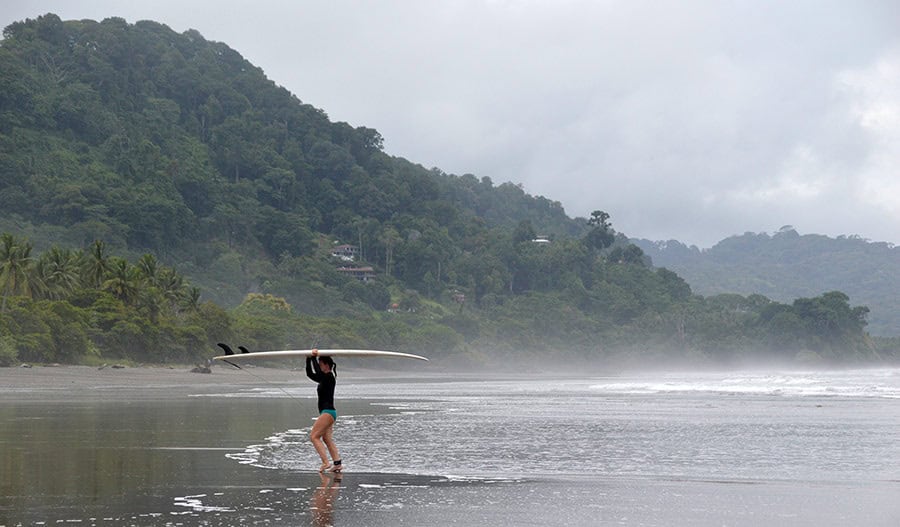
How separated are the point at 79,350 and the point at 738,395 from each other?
36.0 meters

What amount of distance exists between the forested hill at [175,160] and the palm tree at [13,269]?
5401 centimetres

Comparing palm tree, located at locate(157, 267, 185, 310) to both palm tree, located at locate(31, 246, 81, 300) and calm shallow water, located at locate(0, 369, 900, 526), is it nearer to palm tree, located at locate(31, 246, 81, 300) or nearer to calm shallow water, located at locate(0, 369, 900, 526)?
palm tree, located at locate(31, 246, 81, 300)

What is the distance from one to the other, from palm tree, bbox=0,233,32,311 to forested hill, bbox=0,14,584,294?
54.0 metres

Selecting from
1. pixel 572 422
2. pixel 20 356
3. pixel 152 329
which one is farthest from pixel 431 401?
pixel 152 329

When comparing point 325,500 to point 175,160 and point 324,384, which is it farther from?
point 175,160

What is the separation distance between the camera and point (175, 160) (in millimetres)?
147375

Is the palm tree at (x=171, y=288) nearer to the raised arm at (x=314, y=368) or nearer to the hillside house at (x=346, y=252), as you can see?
the raised arm at (x=314, y=368)

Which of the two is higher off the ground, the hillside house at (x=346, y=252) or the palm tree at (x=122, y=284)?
the hillside house at (x=346, y=252)

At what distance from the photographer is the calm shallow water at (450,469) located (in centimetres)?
1086

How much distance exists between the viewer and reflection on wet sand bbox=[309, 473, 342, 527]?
411 inches

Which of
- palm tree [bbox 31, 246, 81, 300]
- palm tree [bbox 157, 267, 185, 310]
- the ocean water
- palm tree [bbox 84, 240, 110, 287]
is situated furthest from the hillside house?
the ocean water

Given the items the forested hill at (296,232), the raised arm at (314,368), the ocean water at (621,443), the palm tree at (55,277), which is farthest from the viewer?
the forested hill at (296,232)

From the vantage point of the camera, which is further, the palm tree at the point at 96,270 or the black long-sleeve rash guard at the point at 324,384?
the palm tree at the point at 96,270

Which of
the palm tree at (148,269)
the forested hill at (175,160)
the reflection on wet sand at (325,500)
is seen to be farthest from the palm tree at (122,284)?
the reflection on wet sand at (325,500)
